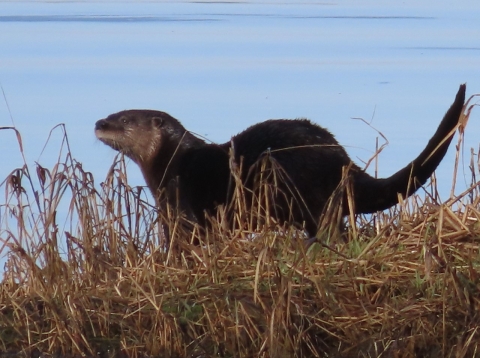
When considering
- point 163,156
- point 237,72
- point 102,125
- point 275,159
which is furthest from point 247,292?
point 237,72

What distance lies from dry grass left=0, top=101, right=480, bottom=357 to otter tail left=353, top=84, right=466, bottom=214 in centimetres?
12

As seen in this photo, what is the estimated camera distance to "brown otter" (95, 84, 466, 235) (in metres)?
3.86

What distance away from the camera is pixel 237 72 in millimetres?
10258

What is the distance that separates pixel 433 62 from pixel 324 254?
24.1ft

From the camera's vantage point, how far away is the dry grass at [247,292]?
2971mm

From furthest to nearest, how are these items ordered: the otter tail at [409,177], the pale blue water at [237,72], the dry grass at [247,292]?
the pale blue water at [237,72]
the otter tail at [409,177]
the dry grass at [247,292]

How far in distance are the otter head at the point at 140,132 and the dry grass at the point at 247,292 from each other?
1089mm

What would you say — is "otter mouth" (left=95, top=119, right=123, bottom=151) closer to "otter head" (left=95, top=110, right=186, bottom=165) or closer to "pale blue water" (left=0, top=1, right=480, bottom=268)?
"otter head" (left=95, top=110, right=186, bottom=165)

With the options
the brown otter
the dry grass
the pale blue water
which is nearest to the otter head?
the brown otter

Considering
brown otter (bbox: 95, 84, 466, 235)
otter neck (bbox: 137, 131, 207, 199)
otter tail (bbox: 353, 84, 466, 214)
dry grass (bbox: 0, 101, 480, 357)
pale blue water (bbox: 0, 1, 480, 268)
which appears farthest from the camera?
pale blue water (bbox: 0, 1, 480, 268)

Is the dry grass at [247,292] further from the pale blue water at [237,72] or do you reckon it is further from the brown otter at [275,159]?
the pale blue water at [237,72]

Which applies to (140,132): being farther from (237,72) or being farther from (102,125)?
(237,72)

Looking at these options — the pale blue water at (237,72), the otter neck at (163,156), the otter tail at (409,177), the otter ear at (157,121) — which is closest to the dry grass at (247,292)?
the otter tail at (409,177)

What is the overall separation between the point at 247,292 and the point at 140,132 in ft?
6.08
